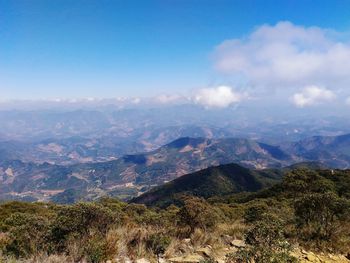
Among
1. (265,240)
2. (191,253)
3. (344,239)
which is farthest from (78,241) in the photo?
(344,239)

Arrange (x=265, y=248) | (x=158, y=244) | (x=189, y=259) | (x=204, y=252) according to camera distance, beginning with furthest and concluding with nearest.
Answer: (x=158, y=244) < (x=204, y=252) < (x=189, y=259) < (x=265, y=248)

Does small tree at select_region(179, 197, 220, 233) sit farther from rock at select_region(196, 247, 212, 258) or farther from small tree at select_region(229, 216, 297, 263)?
small tree at select_region(229, 216, 297, 263)

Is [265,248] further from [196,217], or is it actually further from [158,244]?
[196,217]

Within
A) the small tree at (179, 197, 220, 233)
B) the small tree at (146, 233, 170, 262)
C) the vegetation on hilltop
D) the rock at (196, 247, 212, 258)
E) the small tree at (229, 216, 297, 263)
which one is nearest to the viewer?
the small tree at (229, 216, 297, 263)

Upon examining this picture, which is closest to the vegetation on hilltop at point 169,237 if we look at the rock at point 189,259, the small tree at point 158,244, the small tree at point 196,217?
the small tree at point 158,244

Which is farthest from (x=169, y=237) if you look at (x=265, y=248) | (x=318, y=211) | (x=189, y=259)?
(x=318, y=211)

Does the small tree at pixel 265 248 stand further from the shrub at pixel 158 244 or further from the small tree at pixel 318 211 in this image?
the small tree at pixel 318 211

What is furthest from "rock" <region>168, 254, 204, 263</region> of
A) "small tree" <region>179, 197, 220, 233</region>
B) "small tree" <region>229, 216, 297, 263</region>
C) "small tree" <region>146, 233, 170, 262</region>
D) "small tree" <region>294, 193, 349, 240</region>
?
"small tree" <region>179, 197, 220, 233</region>

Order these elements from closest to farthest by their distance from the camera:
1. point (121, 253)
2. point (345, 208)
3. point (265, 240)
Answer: point (265, 240), point (121, 253), point (345, 208)

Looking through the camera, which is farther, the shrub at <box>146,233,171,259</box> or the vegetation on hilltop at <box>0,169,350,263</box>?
the shrub at <box>146,233,171,259</box>

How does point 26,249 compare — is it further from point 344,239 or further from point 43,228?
point 344,239

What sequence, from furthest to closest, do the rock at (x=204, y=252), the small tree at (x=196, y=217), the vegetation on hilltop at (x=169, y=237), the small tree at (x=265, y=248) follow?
the small tree at (x=196, y=217) → the rock at (x=204, y=252) → the vegetation on hilltop at (x=169, y=237) → the small tree at (x=265, y=248)
